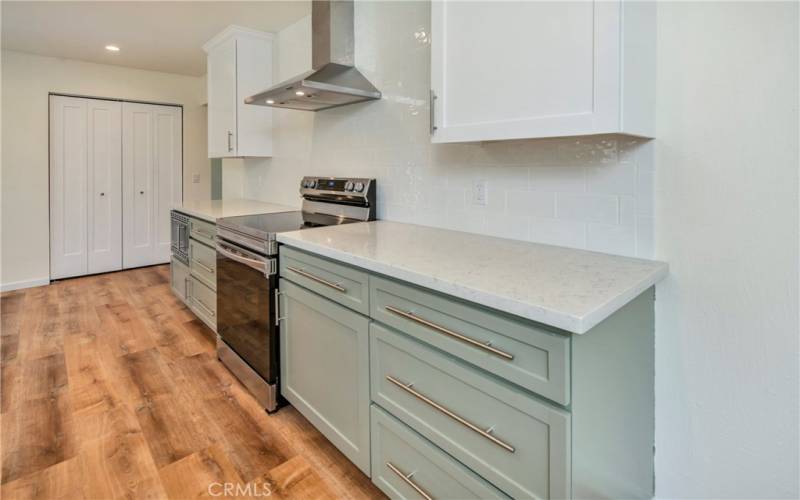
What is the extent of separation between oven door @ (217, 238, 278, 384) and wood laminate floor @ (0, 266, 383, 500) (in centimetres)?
24

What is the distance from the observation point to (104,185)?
4945 mm

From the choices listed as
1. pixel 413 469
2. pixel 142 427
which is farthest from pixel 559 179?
pixel 142 427

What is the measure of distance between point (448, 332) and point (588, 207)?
75cm

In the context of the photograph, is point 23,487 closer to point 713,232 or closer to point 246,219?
point 246,219

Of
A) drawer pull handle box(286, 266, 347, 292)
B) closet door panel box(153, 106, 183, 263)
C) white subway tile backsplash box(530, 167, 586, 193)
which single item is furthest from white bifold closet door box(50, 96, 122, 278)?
white subway tile backsplash box(530, 167, 586, 193)

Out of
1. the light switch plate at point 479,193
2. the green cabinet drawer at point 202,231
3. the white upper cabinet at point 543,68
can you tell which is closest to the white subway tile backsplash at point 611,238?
the white upper cabinet at point 543,68

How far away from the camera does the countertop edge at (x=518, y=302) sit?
0.93 m

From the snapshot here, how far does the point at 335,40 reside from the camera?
258 centimetres

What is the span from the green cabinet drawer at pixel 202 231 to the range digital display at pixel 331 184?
71 cm

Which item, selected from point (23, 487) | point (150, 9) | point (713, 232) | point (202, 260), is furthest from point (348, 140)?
point (23, 487)

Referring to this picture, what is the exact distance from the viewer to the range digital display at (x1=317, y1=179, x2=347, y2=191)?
2.70 meters

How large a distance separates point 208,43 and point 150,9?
671mm

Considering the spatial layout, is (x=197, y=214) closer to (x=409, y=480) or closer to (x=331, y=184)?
(x=331, y=184)

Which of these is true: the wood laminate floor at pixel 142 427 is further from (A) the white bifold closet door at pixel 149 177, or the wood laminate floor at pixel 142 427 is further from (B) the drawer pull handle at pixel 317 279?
(A) the white bifold closet door at pixel 149 177
